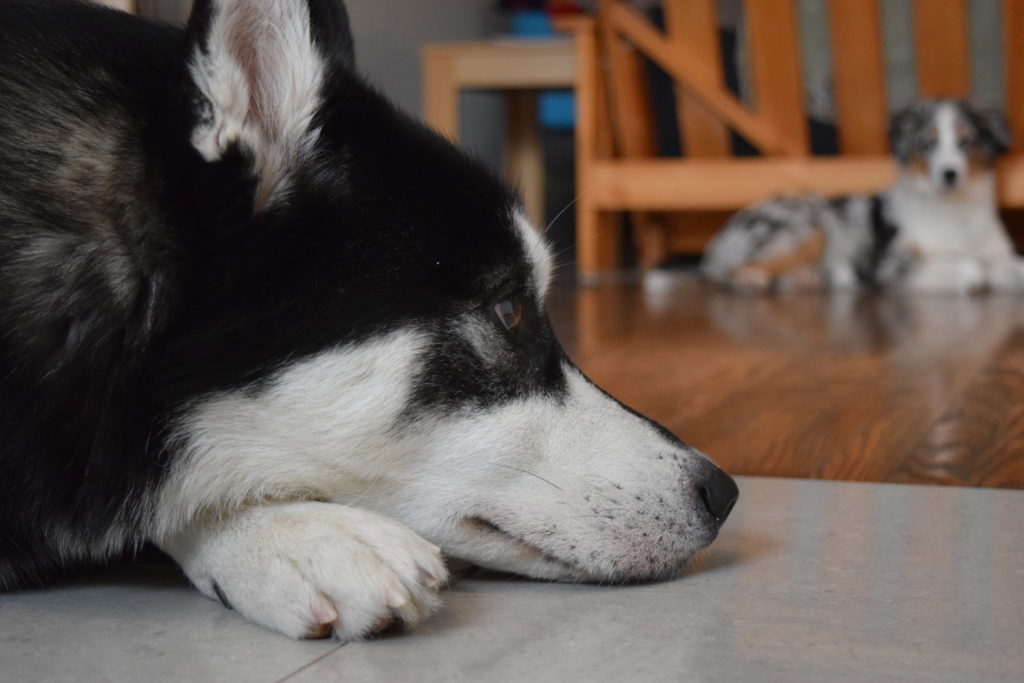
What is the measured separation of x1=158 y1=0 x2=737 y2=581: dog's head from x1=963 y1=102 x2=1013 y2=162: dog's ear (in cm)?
499

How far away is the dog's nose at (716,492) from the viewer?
1331 mm

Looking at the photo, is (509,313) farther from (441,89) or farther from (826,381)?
(441,89)

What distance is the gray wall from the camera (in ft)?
21.7

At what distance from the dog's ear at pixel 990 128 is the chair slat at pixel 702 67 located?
3.99 ft

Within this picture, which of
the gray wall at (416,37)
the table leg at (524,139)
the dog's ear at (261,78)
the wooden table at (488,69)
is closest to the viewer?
the dog's ear at (261,78)

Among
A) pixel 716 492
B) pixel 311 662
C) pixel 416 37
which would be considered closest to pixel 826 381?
pixel 716 492

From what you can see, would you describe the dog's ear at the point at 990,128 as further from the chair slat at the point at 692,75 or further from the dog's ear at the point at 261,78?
the dog's ear at the point at 261,78

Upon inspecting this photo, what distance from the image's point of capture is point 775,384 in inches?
111

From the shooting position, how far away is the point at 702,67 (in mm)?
6227

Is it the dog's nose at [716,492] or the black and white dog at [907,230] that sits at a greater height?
the dog's nose at [716,492]

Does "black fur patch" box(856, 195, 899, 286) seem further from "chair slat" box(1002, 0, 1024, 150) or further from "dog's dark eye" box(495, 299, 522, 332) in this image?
"dog's dark eye" box(495, 299, 522, 332)

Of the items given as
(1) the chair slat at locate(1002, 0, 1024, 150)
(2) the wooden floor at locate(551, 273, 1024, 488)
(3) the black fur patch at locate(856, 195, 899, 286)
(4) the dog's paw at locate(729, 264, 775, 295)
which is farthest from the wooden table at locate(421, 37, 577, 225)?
Result: (1) the chair slat at locate(1002, 0, 1024, 150)

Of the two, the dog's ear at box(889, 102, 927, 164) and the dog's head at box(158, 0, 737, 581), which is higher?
the dog's head at box(158, 0, 737, 581)

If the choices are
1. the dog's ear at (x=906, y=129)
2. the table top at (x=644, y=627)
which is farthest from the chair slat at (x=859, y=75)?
the table top at (x=644, y=627)
